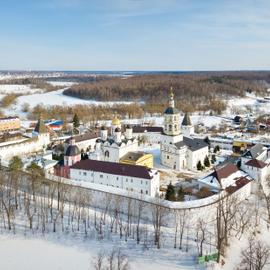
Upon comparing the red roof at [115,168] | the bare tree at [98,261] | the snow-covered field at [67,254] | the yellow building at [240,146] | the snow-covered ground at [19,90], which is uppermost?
the snow-covered ground at [19,90]

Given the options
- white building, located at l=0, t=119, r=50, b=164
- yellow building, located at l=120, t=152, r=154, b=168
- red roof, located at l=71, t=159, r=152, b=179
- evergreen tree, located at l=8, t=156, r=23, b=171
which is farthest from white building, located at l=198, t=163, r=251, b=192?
white building, located at l=0, t=119, r=50, b=164

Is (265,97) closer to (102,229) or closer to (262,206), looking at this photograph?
(262,206)

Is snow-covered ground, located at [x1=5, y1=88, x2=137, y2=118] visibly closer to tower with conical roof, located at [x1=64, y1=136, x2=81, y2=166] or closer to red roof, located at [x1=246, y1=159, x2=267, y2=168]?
tower with conical roof, located at [x1=64, y1=136, x2=81, y2=166]

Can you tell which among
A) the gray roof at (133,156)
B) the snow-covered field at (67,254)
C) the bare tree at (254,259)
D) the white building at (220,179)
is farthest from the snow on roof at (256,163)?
the snow-covered field at (67,254)

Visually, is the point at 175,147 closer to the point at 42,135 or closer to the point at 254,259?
the point at 254,259

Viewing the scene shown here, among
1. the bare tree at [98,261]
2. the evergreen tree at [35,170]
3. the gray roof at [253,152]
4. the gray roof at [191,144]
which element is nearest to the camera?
the bare tree at [98,261]

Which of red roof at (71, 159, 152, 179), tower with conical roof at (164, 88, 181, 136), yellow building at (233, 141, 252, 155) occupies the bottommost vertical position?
yellow building at (233, 141, 252, 155)

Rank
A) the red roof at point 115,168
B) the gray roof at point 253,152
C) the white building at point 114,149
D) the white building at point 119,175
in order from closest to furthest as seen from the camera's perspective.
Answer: the white building at point 119,175 < the red roof at point 115,168 < the gray roof at point 253,152 < the white building at point 114,149

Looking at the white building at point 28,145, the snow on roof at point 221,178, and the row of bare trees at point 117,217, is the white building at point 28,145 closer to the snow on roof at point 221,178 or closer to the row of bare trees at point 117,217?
the row of bare trees at point 117,217

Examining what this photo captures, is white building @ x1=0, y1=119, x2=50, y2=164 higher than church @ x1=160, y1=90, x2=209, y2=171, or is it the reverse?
church @ x1=160, y1=90, x2=209, y2=171
